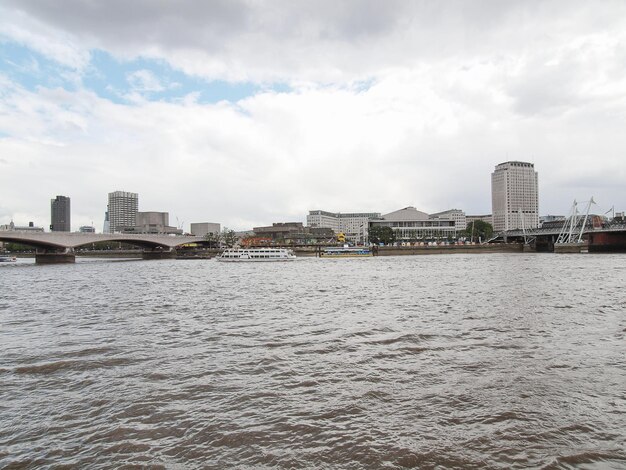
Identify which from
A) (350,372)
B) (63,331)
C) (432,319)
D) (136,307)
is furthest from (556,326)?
(136,307)

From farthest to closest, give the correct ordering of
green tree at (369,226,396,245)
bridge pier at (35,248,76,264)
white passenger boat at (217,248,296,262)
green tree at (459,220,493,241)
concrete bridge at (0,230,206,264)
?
Result: green tree at (459,220,493,241) < green tree at (369,226,396,245) < bridge pier at (35,248,76,264) < white passenger boat at (217,248,296,262) < concrete bridge at (0,230,206,264)

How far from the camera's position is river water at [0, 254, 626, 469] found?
6.63 m

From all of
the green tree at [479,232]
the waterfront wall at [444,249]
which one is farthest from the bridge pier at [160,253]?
the green tree at [479,232]

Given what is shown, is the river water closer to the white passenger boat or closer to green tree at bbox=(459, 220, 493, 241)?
the white passenger boat

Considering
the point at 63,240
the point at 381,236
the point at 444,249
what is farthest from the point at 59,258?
the point at 444,249

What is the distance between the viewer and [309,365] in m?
11.5

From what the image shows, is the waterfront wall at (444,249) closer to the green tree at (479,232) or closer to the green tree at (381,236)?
the green tree at (381,236)

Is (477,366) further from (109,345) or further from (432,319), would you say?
(109,345)

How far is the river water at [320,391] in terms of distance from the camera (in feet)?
21.7

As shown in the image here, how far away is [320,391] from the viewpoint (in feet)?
31.0

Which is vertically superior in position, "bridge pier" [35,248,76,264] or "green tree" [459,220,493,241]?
"green tree" [459,220,493,241]

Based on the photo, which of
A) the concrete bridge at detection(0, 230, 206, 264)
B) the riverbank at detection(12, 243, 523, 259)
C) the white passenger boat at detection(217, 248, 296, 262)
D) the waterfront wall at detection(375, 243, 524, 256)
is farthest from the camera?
the waterfront wall at detection(375, 243, 524, 256)

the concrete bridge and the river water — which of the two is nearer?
the river water

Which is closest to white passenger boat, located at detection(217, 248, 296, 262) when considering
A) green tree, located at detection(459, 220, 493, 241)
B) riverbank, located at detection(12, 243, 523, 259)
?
riverbank, located at detection(12, 243, 523, 259)
